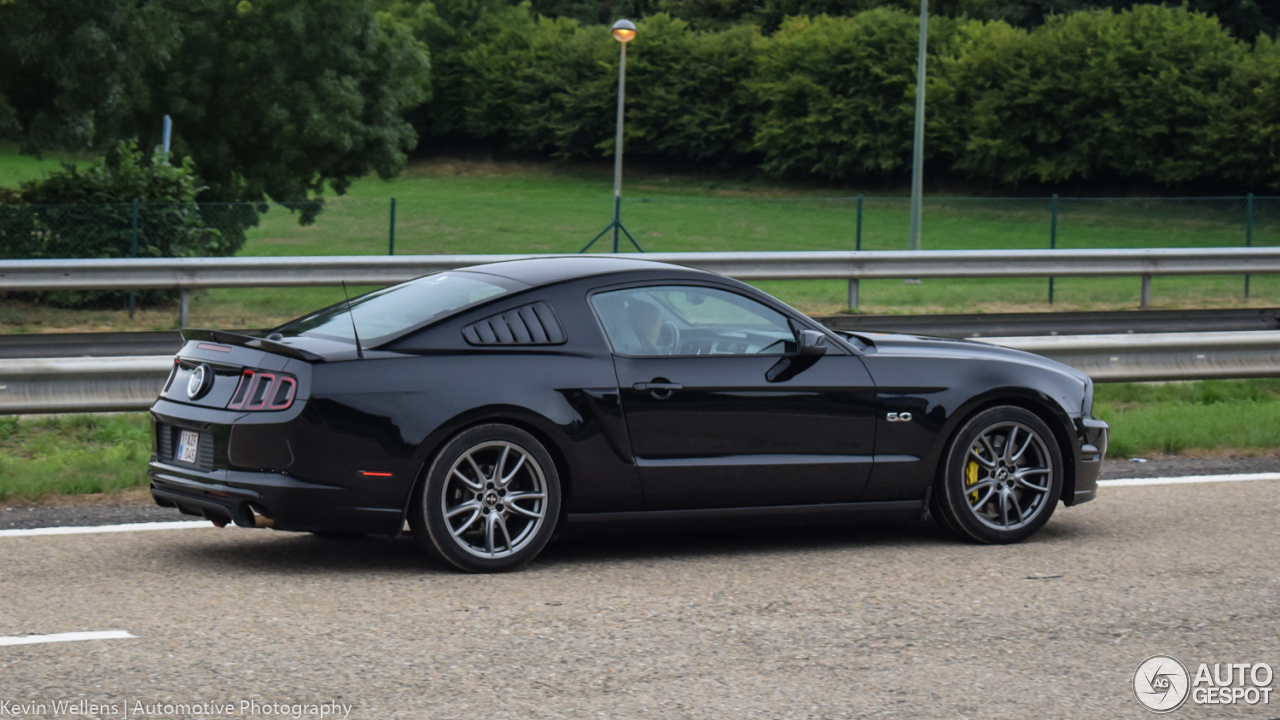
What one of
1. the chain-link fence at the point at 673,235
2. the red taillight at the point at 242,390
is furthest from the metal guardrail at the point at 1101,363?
the chain-link fence at the point at 673,235

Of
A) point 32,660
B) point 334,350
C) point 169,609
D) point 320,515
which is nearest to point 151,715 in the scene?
point 32,660

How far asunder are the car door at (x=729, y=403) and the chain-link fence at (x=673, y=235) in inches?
418

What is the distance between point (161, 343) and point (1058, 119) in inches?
1484

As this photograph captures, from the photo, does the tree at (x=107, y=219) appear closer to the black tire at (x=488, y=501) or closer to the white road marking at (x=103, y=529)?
the white road marking at (x=103, y=529)

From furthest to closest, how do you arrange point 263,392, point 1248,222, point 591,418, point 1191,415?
point 1248,222
point 1191,415
point 591,418
point 263,392

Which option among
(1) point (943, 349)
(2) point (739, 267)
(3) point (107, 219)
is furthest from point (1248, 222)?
(1) point (943, 349)

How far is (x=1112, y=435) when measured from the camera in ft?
31.6

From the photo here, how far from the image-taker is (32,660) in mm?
4746

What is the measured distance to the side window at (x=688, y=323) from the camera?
639 cm

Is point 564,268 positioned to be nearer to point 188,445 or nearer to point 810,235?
point 188,445

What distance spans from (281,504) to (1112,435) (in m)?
5.97

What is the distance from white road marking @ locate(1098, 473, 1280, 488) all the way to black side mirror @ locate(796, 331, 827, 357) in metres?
2.68

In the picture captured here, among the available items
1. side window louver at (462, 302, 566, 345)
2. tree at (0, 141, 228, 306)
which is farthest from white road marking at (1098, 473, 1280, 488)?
tree at (0, 141, 228, 306)

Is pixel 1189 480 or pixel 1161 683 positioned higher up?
pixel 1189 480
